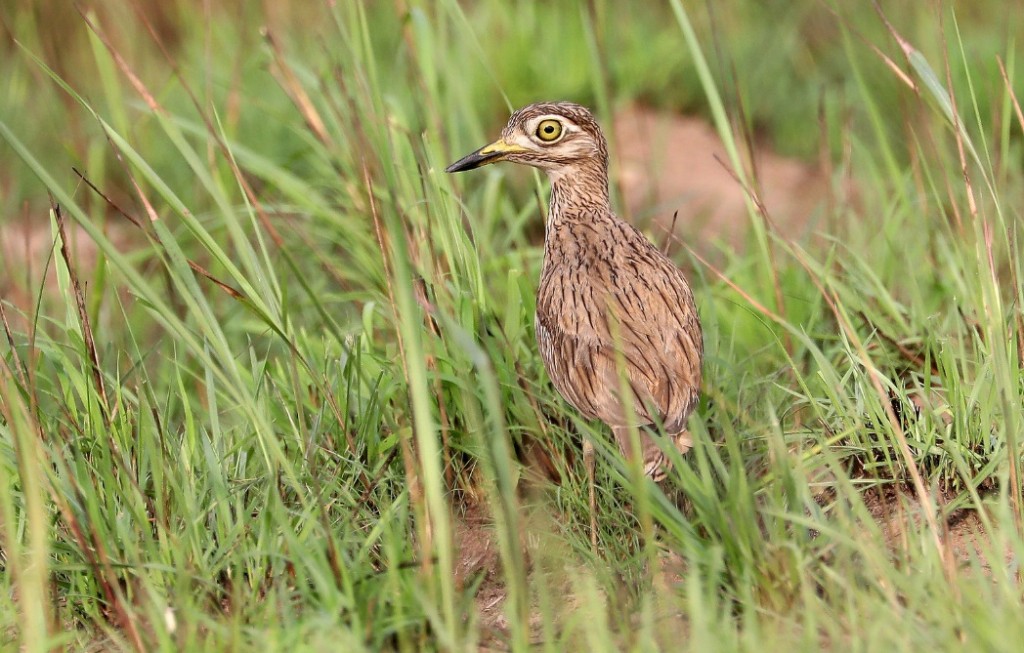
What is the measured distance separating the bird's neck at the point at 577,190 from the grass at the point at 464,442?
9cm

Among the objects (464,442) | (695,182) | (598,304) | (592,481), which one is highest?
(695,182)

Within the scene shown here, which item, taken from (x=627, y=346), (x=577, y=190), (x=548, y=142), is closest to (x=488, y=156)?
(x=548, y=142)

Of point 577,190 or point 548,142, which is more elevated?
point 548,142

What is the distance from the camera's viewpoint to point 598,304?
143 inches

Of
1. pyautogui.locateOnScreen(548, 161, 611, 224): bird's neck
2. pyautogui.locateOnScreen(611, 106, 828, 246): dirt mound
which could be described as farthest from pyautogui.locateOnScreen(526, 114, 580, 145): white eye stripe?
pyautogui.locateOnScreen(611, 106, 828, 246): dirt mound

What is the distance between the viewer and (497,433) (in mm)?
2289

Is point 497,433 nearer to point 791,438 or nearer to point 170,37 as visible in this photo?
point 791,438

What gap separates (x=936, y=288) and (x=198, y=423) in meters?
2.56

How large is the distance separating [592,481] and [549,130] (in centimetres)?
130

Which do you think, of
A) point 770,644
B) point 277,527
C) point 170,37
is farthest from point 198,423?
point 170,37

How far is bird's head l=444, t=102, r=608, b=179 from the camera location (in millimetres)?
→ 4152

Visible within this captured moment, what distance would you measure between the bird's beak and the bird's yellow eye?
0.07m

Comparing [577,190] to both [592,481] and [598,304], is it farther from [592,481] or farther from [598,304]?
[592,481]

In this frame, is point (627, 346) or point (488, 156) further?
point (488, 156)
